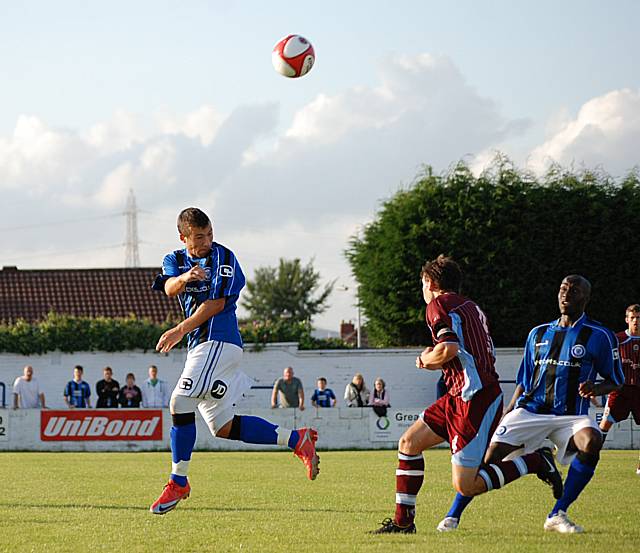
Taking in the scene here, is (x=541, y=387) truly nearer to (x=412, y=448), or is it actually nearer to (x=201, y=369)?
(x=412, y=448)

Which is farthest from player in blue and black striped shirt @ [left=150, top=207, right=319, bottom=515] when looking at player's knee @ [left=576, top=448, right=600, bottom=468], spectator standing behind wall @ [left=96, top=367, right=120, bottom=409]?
spectator standing behind wall @ [left=96, top=367, right=120, bottom=409]

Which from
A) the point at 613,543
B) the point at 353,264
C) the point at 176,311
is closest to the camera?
the point at 613,543

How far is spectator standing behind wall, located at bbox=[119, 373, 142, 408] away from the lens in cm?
2450

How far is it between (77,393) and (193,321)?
17.5 metres

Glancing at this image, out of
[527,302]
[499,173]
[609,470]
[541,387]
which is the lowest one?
[609,470]

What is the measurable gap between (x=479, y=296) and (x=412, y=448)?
28.2 m

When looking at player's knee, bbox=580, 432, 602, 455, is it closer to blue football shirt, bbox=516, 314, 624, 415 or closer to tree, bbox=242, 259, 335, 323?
blue football shirt, bbox=516, 314, 624, 415

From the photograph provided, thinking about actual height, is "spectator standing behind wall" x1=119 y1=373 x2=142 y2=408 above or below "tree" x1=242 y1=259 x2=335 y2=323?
below

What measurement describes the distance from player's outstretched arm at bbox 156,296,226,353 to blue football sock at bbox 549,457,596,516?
9.50 feet

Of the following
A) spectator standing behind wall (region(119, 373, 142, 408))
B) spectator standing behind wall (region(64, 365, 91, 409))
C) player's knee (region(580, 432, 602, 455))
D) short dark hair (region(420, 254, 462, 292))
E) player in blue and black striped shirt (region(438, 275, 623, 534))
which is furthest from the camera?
spectator standing behind wall (region(64, 365, 91, 409))

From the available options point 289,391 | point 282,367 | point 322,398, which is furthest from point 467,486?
point 282,367

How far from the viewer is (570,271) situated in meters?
36.1

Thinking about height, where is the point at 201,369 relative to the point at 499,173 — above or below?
below

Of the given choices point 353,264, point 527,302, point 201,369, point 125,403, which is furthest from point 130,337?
point 201,369
